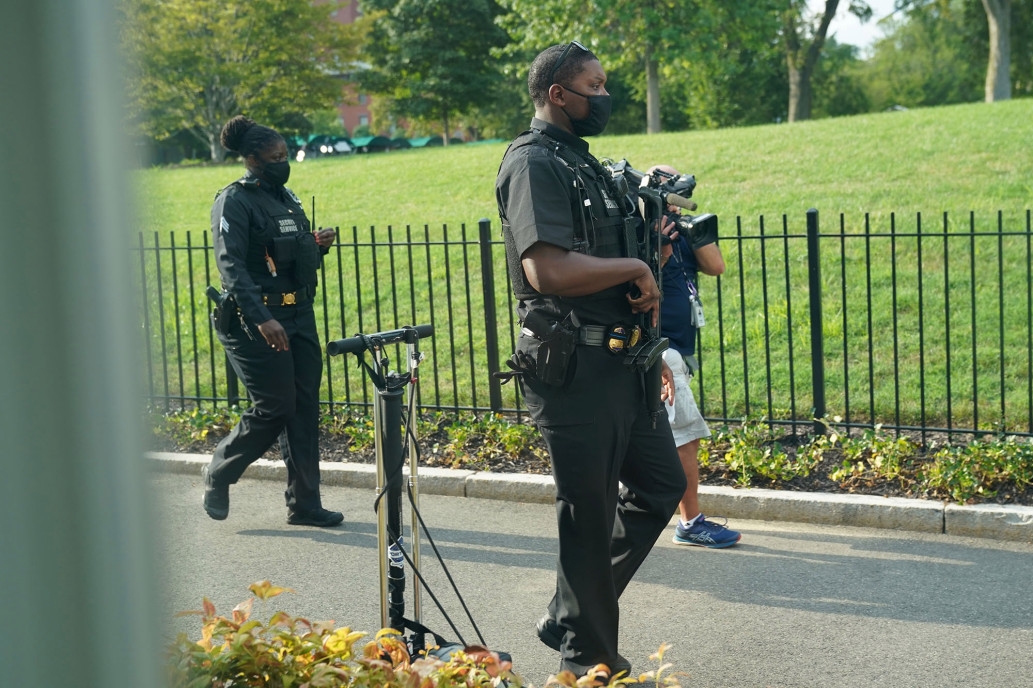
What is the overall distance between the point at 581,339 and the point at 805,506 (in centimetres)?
271

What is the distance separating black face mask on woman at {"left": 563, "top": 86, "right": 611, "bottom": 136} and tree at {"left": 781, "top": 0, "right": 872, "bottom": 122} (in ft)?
118

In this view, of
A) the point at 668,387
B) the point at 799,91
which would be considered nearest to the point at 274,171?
the point at 668,387

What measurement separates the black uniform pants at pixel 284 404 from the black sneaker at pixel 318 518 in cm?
3

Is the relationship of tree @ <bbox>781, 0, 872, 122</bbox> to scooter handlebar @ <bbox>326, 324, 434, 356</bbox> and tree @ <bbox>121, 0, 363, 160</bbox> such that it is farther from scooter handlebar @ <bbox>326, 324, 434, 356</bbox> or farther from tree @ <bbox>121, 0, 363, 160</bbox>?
scooter handlebar @ <bbox>326, 324, 434, 356</bbox>

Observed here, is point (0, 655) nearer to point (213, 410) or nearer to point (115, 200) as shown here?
point (115, 200)

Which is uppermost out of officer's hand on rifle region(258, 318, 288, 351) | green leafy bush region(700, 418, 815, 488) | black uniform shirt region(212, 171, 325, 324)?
black uniform shirt region(212, 171, 325, 324)

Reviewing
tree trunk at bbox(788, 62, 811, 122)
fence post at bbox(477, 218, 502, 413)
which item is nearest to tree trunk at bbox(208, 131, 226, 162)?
tree trunk at bbox(788, 62, 811, 122)

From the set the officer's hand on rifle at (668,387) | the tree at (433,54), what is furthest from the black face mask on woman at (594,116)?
the tree at (433,54)

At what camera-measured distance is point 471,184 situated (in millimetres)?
Answer: 17375

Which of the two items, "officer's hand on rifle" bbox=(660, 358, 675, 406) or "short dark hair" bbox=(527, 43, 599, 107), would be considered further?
"officer's hand on rifle" bbox=(660, 358, 675, 406)

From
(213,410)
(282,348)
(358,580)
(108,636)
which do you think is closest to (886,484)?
(358,580)

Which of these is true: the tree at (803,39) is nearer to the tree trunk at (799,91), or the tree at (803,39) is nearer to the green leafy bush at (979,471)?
the tree trunk at (799,91)

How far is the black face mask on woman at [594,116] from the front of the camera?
12.2ft

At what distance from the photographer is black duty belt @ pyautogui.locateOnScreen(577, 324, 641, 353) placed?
3656 millimetres
